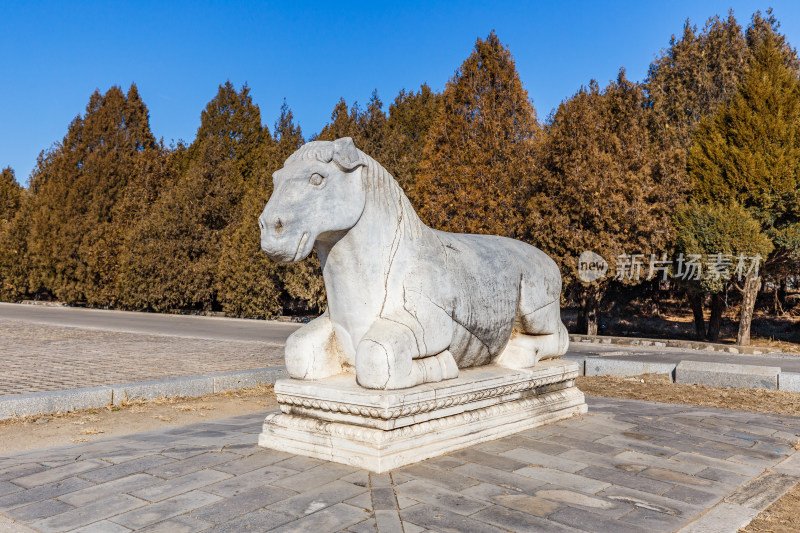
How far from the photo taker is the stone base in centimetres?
392

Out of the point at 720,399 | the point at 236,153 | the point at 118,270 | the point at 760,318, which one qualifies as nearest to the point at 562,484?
the point at 720,399

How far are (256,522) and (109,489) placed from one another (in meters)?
1.00

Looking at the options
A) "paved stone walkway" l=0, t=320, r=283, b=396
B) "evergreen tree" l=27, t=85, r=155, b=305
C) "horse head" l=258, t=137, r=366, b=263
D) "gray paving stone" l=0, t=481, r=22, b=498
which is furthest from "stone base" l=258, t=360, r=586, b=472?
"evergreen tree" l=27, t=85, r=155, b=305

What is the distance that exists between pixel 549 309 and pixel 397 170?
14074 mm

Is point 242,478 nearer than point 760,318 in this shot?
Yes

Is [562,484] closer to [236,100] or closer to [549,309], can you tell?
[549,309]

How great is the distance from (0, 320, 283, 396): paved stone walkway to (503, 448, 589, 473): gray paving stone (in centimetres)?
544

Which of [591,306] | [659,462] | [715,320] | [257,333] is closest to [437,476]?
[659,462]

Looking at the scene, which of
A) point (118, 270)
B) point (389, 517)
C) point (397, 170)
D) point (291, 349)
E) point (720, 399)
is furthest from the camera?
point (118, 270)

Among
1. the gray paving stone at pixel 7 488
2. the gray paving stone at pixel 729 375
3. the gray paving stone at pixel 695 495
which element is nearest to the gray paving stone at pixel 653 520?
the gray paving stone at pixel 695 495

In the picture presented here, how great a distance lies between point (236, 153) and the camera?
32906 mm

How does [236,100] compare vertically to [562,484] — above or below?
above

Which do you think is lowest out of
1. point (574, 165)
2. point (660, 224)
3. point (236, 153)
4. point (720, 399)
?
point (720, 399)

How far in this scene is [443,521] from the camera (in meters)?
3.08
